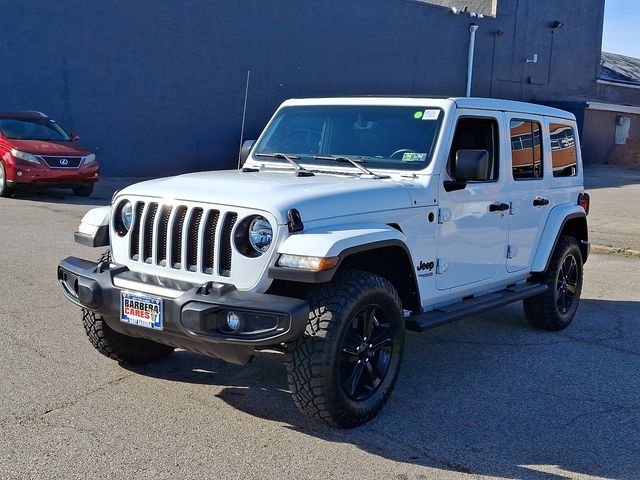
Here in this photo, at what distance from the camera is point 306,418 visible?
4672mm

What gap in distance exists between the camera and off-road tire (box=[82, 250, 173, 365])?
516 centimetres

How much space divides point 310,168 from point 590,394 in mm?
2501

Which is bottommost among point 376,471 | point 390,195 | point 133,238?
point 376,471

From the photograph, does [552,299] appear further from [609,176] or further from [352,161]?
[609,176]

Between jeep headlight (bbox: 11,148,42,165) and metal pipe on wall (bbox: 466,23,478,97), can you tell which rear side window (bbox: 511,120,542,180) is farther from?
metal pipe on wall (bbox: 466,23,478,97)

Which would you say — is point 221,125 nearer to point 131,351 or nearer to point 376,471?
point 131,351

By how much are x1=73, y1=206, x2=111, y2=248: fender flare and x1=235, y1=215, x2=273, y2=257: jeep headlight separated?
1173 millimetres

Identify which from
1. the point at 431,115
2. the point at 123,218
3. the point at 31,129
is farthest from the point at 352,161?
the point at 31,129

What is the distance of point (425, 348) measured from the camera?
6320 mm

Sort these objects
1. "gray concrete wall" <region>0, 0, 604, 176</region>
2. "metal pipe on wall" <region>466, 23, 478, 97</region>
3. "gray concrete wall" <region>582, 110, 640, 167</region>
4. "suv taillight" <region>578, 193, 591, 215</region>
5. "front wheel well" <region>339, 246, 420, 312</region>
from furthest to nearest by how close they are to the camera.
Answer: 1. "gray concrete wall" <region>582, 110, 640, 167</region>
2. "metal pipe on wall" <region>466, 23, 478, 97</region>
3. "gray concrete wall" <region>0, 0, 604, 176</region>
4. "suv taillight" <region>578, 193, 591, 215</region>
5. "front wheel well" <region>339, 246, 420, 312</region>

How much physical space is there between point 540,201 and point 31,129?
11857mm

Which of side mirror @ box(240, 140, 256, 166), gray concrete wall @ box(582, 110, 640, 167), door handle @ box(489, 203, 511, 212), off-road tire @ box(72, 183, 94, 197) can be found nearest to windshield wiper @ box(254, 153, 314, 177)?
side mirror @ box(240, 140, 256, 166)

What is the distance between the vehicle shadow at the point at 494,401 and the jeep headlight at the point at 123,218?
1091 millimetres

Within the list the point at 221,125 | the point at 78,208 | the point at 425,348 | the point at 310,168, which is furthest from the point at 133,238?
the point at 221,125
